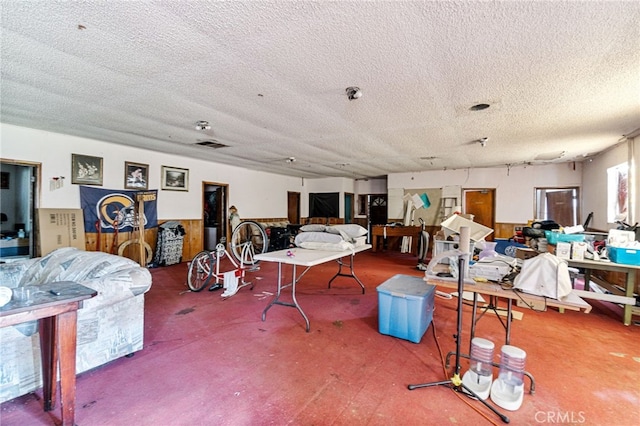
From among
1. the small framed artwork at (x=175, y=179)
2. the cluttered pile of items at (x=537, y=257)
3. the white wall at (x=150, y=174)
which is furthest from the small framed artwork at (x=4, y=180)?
the cluttered pile of items at (x=537, y=257)

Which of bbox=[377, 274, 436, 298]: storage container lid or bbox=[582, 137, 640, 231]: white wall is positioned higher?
bbox=[582, 137, 640, 231]: white wall

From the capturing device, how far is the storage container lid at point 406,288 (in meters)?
2.86

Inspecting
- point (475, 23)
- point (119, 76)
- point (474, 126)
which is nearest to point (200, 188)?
point (119, 76)

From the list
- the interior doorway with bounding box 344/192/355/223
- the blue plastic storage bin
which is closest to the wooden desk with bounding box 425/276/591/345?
the blue plastic storage bin

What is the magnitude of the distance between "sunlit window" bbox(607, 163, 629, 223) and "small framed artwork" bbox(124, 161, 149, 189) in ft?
28.5

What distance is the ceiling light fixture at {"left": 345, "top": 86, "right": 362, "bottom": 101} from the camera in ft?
9.28

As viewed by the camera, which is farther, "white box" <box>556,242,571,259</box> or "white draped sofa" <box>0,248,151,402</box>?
"white box" <box>556,242,571,259</box>

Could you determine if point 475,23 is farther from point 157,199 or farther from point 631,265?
point 157,199

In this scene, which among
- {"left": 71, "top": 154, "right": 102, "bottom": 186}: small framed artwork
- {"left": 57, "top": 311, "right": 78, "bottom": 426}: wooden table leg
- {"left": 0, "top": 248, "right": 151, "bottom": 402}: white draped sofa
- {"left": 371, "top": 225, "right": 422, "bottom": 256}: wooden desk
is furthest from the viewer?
{"left": 371, "top": 225, "right": 422, "bottom": 256}: wooden desk

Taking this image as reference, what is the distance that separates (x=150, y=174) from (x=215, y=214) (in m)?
2.34

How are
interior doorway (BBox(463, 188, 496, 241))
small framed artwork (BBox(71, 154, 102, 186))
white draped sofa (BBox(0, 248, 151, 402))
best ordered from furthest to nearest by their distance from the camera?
interior doorway (BBox(463, 188, 496, 241)) < small framed artwork (BBox(71, 154, 102, 186)) < white draped sofa (BBox(0, 248, 151, 402))

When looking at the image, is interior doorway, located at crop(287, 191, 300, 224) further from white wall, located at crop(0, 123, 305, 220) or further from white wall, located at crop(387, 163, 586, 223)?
white wall, located at crop(387, 163, 586, 223)

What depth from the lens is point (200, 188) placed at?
23.3ft

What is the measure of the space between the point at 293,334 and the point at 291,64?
8.58ft
